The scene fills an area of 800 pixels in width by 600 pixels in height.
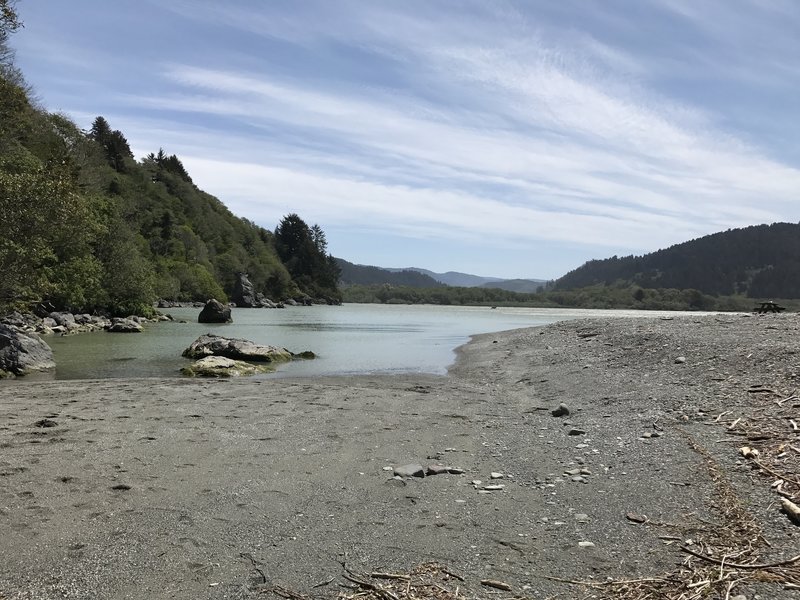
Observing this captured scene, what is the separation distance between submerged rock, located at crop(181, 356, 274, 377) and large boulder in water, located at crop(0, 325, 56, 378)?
5159mm

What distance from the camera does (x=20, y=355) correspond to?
65.5 ft

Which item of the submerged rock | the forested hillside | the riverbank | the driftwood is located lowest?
the submerged rock

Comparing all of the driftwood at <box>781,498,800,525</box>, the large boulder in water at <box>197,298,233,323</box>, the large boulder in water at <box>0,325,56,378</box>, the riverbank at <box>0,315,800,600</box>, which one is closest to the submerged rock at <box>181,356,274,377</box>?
the large boulder in water at <box>0,325,56,378</box>

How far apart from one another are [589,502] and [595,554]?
145 centimetres

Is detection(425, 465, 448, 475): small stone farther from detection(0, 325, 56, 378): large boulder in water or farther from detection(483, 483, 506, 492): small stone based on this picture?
detection(0, 325, 56, 378): large boulder in water

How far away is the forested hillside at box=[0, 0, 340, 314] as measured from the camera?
23.1 meters

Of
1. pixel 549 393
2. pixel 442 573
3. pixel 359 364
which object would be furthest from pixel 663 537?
pixel 359 364

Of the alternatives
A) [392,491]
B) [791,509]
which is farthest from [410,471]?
[791,509]

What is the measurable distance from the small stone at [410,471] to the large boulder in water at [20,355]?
17.4m

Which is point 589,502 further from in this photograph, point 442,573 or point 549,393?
point 549,393

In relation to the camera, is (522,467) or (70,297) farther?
(70,297)

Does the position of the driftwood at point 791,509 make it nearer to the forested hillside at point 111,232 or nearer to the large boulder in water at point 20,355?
the large boulder in water at point 20,355

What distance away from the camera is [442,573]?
187 inches

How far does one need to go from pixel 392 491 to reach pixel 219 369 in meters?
15.2
